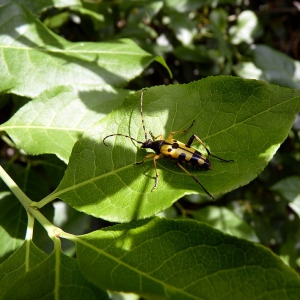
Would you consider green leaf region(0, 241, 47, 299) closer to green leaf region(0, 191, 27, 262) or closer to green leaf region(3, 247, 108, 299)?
green leaf region(3, 247, 108, 299)

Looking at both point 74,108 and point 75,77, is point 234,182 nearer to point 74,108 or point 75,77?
point 74,108

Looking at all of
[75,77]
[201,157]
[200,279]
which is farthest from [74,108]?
[200,279]

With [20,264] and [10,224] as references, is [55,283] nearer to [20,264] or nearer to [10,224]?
[20,264]

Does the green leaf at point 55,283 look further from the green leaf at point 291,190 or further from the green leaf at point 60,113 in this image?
the green leaf at point 291,190

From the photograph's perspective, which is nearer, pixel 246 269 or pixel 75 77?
pixel 246 269

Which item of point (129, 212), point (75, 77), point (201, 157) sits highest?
point (75, 77)

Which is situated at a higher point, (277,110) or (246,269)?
(277,110)

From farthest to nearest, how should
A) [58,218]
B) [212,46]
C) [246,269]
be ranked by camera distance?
1. [212,46]
2. [58,218]
3. [246,269]
